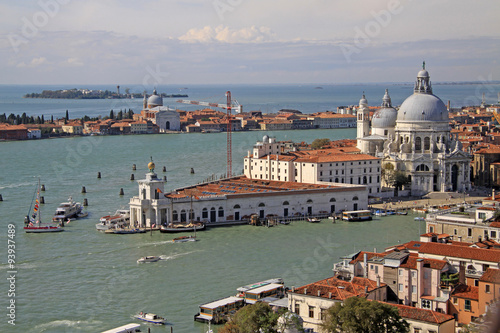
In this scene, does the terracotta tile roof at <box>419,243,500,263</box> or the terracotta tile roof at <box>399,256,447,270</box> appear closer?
the terracotta tile roof at <box>399,256,447,270</box>

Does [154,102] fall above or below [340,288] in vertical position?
above

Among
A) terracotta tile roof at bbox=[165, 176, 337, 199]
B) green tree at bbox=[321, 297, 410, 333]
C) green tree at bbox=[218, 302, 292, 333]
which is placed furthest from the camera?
terracotta tile roof at bbox=[165, 176, 337, 199]

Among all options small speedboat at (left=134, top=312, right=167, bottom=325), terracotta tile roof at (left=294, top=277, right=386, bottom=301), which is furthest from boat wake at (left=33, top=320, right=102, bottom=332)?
terracotta tile roof at (left=294, top=277, right=386, bottom=301)

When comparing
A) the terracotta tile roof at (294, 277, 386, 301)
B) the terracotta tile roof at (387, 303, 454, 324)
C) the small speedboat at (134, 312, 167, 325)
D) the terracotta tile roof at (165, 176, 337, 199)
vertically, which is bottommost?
the small speedboat at (134, 312, 167, 325)

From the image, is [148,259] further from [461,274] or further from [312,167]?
[312,167]

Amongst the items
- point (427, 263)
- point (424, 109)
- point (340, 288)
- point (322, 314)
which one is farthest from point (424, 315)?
point (424, 109)

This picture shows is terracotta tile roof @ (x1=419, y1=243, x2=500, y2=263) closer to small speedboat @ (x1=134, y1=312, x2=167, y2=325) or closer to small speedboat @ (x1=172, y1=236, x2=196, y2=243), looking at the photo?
small speedboat @ (x1=134, y1=312, x2=167, y2=325)
